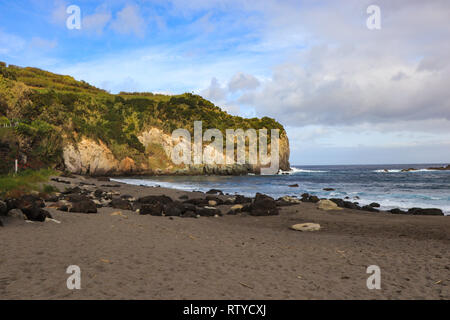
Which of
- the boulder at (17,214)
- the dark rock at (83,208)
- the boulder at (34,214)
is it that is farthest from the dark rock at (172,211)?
the boulder at (17,214)

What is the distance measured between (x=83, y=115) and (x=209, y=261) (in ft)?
212

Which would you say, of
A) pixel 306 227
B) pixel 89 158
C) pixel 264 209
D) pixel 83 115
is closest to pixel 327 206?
pixel 264 209

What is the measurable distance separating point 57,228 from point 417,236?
1162cm

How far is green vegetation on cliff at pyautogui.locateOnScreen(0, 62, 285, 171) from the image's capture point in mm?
41237

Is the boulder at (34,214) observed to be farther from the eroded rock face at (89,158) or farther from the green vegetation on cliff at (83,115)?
the eroded rock face at (89,158)

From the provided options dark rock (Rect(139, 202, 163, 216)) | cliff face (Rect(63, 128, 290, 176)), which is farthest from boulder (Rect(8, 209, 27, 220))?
cliff face (Rect(63, 128, 290, 176))

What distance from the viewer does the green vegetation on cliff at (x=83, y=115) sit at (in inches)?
1624

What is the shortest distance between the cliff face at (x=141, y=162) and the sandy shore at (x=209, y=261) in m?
47.6

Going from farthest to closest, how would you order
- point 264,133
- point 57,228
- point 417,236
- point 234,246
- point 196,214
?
point 264,133, point 196,214, point 417,236, point 57,228, point 234,246

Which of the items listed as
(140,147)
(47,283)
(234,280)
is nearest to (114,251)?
(47,283)

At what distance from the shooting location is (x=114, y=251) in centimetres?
661

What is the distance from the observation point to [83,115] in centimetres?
6275
